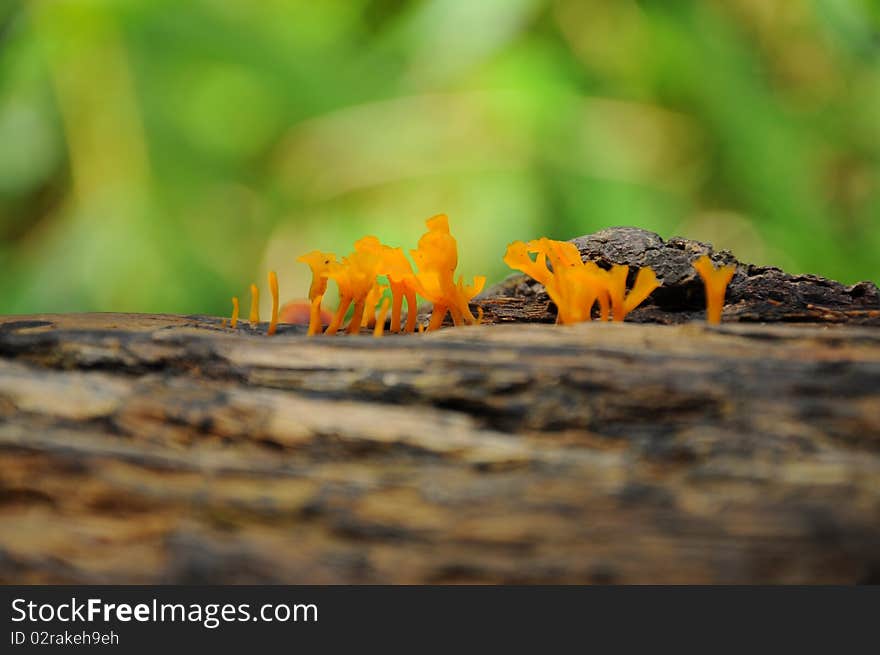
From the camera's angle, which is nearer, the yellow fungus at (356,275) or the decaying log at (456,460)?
the decaying log at (456,460)

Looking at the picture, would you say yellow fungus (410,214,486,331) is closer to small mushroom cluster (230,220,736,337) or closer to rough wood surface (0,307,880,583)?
small mushroom cluster (230,220,736,337)

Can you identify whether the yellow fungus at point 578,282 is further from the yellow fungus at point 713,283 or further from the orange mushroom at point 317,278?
the orange mushroom at point 317,278

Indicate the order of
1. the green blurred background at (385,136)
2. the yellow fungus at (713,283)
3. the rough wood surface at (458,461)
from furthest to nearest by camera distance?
the green blurred background at (385,136), the yellow fungus at (713,283), the rough wood surface at (458,461)

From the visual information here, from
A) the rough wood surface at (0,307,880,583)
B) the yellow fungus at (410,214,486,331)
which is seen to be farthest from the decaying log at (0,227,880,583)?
Result: the yellow fungus at (410,214,486,331)

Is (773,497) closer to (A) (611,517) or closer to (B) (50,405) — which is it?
Result: (A) (611,517)

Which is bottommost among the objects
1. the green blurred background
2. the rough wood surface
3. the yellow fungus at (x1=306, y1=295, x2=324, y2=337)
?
the rough wood surface

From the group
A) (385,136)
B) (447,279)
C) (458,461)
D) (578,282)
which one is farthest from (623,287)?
(385,136)

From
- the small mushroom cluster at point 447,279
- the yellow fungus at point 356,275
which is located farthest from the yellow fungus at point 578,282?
the yellow fungus at point 356,275
